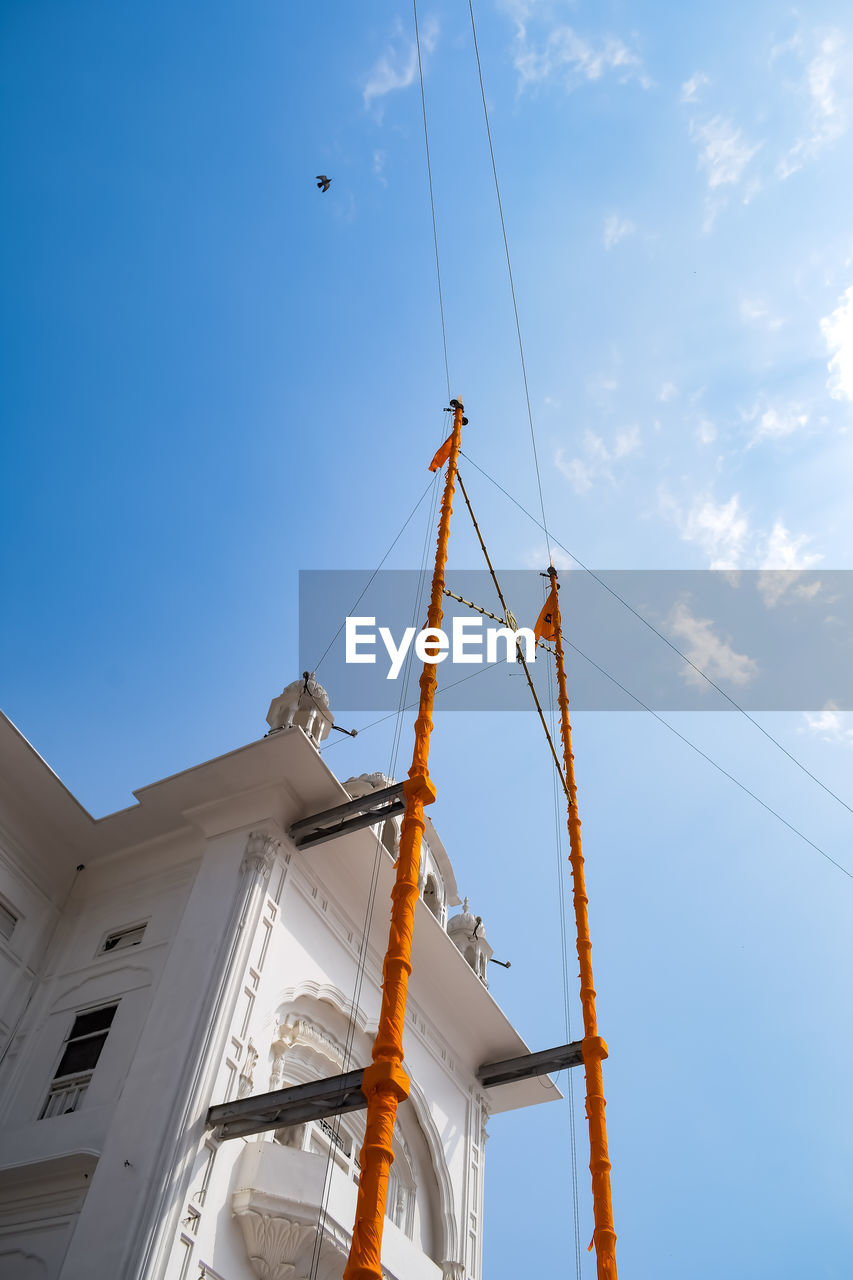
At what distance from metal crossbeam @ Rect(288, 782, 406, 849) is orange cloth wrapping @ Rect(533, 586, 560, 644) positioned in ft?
15.2

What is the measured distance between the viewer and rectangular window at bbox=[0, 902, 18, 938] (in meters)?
15.1

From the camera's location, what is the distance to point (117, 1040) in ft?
43.2

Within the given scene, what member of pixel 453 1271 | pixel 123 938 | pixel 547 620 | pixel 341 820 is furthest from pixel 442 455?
pixel 453 1271

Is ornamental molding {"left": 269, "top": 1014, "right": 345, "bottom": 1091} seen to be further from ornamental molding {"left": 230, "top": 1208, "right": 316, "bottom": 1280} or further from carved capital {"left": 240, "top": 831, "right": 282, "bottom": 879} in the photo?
carved capital {"left": 240, "top": 831, "right": 282, "bottom": 879}

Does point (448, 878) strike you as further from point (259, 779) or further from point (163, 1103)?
point (163, 1103)

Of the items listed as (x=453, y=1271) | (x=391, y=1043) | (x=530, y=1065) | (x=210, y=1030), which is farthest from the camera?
(x=530, y=1065)

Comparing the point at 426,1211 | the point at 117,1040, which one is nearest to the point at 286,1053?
the point at 117,1040

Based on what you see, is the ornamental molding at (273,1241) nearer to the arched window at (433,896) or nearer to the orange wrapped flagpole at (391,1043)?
the orange wrapped flagpole at (391,1043)

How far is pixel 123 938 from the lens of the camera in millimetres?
15273

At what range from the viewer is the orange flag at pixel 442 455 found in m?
16.1

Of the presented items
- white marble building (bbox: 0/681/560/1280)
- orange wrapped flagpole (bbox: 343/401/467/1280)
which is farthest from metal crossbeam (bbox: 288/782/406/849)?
orange wrapped flagpole (bbox: 343/401/467/1280)

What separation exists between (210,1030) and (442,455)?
30.4 ft

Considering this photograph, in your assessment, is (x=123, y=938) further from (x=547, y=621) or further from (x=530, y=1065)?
(x=547, y=621)

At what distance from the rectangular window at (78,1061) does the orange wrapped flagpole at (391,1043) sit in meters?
5.94
